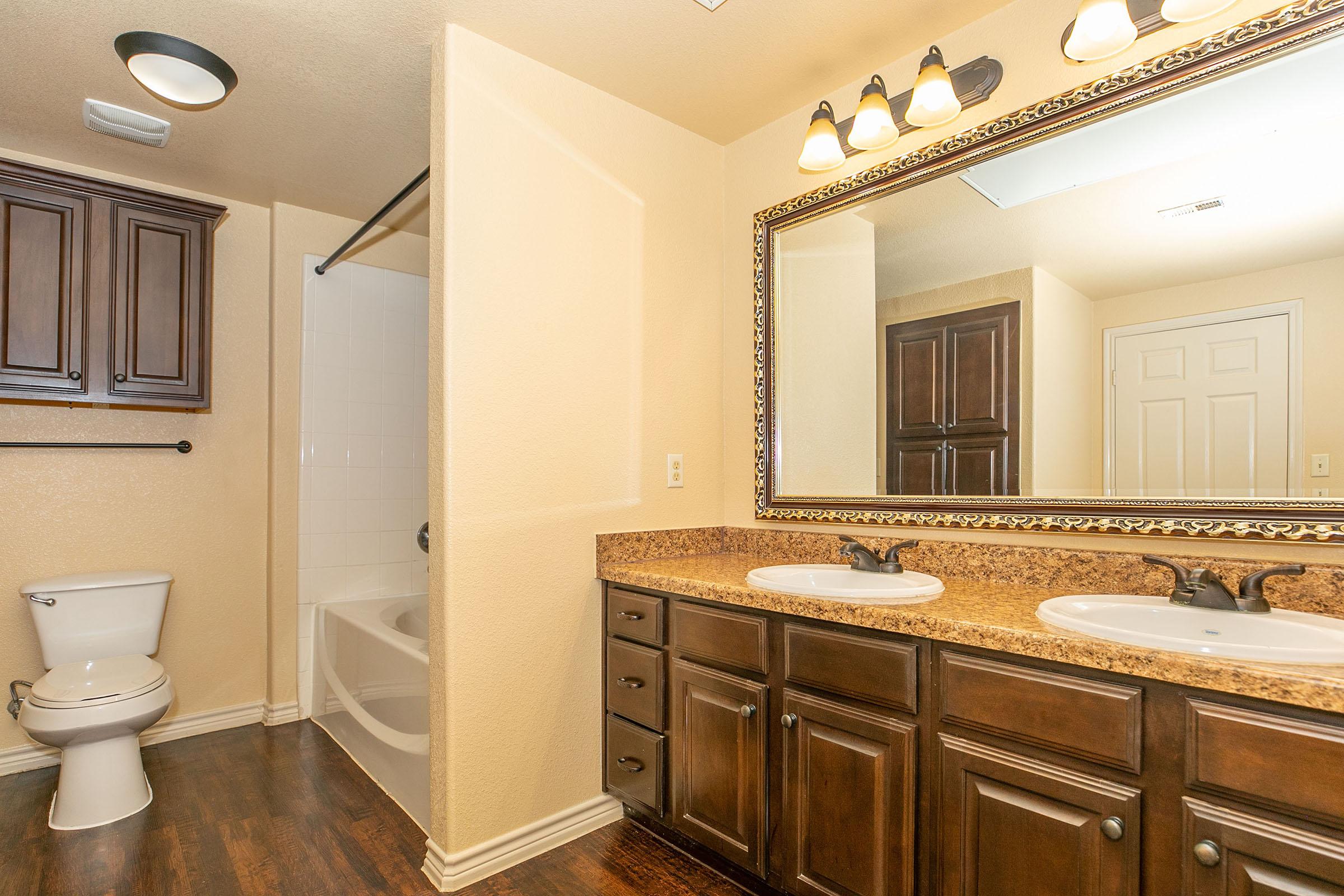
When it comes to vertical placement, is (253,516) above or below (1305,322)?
below

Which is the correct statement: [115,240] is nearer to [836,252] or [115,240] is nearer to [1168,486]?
[836,252]

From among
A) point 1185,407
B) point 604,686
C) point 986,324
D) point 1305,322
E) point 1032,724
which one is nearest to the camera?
point 1032,724

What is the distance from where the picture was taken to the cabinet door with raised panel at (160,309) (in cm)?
265

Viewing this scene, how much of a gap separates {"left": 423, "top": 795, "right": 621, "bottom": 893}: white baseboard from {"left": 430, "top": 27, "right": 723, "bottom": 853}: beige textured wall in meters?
0.03

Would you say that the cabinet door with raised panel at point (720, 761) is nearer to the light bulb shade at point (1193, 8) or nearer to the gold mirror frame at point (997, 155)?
the gold mirror frame at point (997, 155)

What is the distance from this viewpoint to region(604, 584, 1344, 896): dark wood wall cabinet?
1008mm

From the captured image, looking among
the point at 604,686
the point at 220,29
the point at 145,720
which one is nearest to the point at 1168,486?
the point at 604,686


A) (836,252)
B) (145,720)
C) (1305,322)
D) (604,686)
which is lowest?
(145,720)

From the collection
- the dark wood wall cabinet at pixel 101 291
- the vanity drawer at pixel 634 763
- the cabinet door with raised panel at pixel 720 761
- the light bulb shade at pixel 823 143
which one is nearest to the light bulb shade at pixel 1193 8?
the light bulb shade at pixel 823 143

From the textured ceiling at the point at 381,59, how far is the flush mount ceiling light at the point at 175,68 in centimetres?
3

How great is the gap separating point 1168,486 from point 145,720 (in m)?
3.07

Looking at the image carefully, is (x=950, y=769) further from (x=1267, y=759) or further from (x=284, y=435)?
(x=284, y=435)

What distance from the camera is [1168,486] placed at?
1549 mm

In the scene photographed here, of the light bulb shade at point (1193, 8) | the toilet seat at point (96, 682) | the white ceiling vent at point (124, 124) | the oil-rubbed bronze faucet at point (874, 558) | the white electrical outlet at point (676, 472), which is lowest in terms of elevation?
the toilet seat at point (96, 682)
